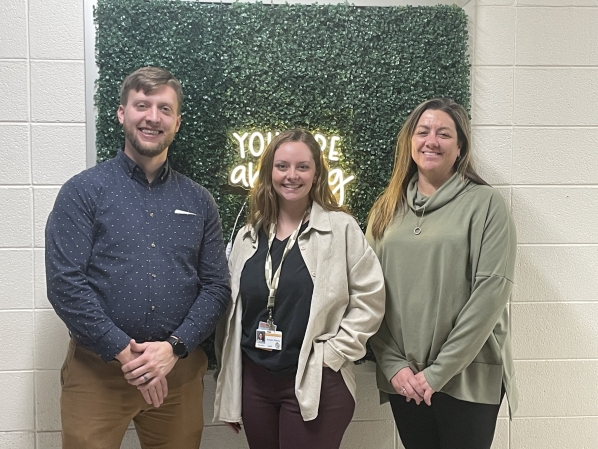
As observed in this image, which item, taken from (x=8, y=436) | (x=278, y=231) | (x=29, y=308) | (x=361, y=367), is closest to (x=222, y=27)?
(x=278, y=231)

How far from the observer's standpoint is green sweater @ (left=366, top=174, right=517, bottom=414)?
179 centimetres

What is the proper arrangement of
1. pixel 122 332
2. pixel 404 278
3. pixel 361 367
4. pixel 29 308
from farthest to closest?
pixel 361 367 < pixel 29 308 < pixel 404 278 < pixel 122 332

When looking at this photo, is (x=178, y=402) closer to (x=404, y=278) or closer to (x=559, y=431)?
(x=404, y=278)

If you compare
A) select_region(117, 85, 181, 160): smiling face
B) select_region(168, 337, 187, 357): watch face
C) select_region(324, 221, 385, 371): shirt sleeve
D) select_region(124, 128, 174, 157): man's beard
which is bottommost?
select_region(168, 337, 187, 357): watch face

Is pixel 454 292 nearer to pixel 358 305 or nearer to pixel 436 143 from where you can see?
pixel 358 305

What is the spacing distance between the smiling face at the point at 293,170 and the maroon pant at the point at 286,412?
24.7 inches

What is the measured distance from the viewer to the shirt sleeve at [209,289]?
5.98ft

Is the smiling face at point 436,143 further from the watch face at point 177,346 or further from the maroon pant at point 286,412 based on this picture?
the watch face at point 177,346

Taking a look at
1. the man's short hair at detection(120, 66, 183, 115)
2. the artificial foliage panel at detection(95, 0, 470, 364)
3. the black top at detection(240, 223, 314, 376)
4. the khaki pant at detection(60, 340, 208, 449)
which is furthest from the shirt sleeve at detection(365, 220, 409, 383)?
the man's short hair at detection(120, 66, 183, 115)

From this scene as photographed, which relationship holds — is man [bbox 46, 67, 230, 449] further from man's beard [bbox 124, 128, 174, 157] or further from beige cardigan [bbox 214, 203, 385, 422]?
beige cardigan [bbox 214, 203, 385, 422]

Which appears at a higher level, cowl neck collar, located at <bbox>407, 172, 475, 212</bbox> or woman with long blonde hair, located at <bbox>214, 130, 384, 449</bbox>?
cowl neck collar, located at <bbox>407, 172, 475, 212</bbox>

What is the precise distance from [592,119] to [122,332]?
2.22 metres

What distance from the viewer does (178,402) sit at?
1931 millimetres

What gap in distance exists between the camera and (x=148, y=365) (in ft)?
5.65
